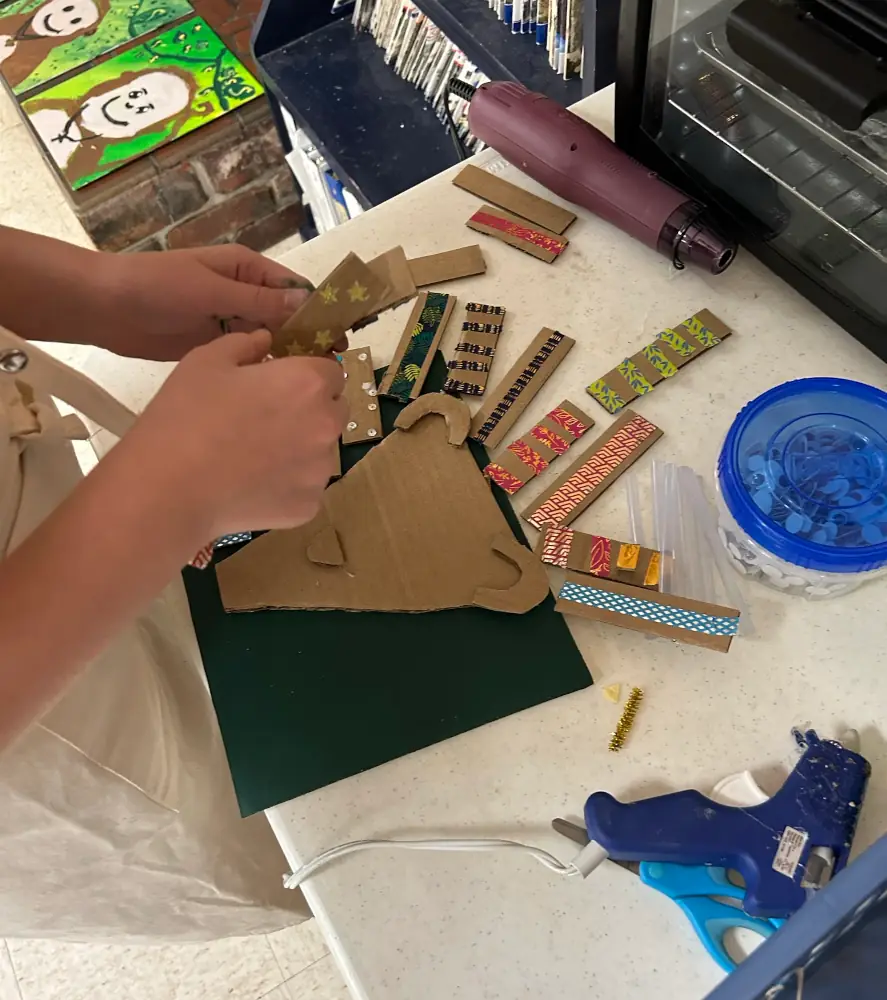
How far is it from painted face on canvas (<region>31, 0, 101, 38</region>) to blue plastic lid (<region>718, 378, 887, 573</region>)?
1.75 meters

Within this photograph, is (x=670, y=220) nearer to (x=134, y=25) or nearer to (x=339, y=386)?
(x=339, y=386)

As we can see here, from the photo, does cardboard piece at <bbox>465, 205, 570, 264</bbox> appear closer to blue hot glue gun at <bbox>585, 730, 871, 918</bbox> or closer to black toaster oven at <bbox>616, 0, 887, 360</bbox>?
black toaster oven at <bbox>616, 0, 887, 360</bbox>

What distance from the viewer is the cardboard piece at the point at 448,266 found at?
756 millimetres

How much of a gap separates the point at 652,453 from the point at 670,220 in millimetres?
209

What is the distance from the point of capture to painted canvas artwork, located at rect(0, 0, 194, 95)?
65.9 inches

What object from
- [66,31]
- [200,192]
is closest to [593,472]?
[200,192]

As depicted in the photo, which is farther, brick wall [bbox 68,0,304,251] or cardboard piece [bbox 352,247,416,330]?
brick wall [bbox 68,0,304,251]

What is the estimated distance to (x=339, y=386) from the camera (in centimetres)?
53

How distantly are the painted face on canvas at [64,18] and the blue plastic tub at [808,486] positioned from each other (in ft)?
5.77

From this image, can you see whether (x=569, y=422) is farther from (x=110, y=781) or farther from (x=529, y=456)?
(x=110, y=781)

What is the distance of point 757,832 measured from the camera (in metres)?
0.50

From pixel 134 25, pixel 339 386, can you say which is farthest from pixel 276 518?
pixel 134 25

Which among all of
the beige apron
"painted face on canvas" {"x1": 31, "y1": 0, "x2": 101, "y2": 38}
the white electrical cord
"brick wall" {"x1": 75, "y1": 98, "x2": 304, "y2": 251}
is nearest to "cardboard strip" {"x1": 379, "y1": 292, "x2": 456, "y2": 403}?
the beige apron

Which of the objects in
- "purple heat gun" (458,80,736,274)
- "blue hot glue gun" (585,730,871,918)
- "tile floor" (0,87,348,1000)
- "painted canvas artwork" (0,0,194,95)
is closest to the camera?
"blue hot glue gun" (585,730,871,918)
